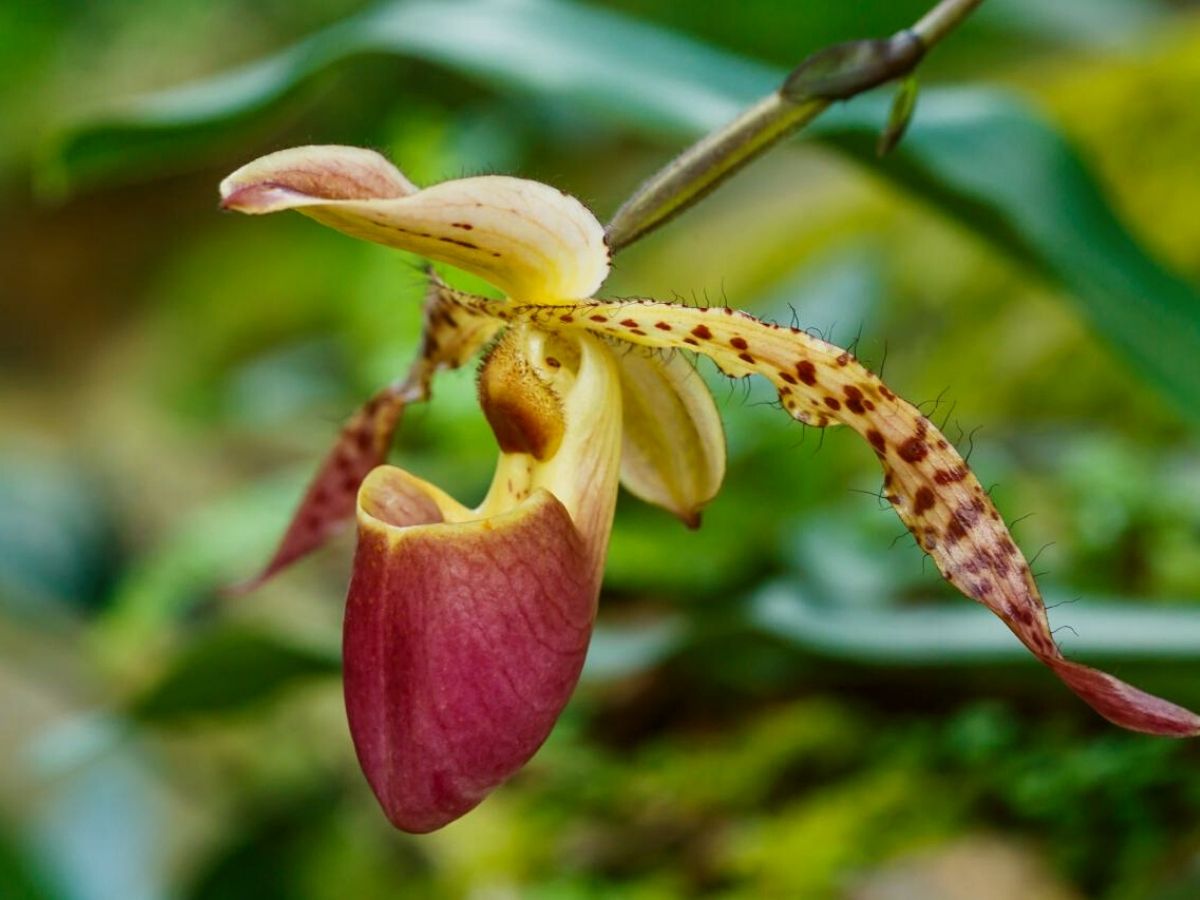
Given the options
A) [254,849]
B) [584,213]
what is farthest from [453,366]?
[254,849]

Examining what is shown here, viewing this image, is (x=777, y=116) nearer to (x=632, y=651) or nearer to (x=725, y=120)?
(x=725, y=120)

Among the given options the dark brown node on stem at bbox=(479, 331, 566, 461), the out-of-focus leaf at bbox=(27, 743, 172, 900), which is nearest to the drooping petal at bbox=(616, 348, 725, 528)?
the dark brown node on stem at bbox=(479, 331, 566, 461)

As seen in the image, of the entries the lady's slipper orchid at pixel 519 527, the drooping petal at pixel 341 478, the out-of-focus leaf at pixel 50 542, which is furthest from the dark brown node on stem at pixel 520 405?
the out-of-focus leaf at pixel 50 542

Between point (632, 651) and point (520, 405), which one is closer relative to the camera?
point (520, 405)

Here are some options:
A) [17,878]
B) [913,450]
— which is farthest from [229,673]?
[913,450]

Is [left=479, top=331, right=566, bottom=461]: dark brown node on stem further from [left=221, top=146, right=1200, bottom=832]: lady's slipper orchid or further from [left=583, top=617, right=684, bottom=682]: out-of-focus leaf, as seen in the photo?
[left=583, top=617, right=684, bottom=682]: out-of-focus leaf

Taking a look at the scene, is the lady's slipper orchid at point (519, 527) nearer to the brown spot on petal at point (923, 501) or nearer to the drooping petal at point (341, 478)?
the brown spot on petal at point (923, 501)
